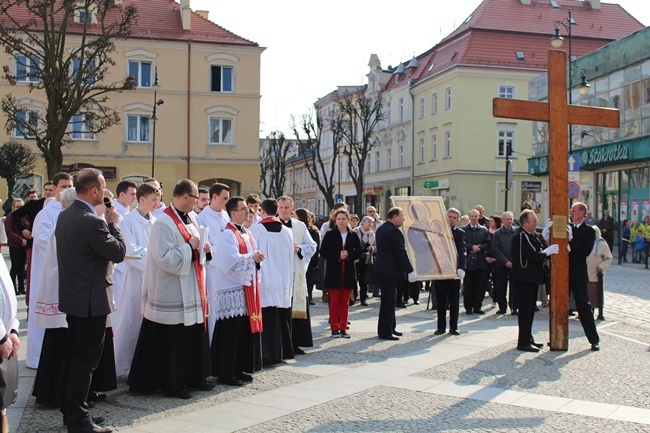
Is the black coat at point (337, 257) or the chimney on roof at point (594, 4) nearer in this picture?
the black coat at point (337, 257)

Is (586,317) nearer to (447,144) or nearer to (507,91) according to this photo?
(507,91)

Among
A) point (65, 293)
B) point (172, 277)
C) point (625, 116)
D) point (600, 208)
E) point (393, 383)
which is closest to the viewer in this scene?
point (65, 293)

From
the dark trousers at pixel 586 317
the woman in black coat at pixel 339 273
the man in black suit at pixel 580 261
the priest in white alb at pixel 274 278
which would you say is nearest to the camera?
the priest in white alb at pixel 274 278

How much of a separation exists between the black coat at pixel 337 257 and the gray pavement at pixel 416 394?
873mm

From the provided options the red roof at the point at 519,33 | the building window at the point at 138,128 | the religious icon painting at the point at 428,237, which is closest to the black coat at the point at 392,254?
the religious icon painting at the point at 428,237

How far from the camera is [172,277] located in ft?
24.3

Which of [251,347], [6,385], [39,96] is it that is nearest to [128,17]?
[39,96]

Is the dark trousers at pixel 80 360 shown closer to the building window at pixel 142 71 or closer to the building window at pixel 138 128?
the building window at pixel 138 128

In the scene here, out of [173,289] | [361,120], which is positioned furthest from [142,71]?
[173,289]

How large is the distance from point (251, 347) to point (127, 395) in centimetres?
140

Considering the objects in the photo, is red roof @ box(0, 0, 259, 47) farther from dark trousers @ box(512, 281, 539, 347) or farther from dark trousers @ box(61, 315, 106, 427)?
dark trousers @ box(61, 315, 106, 427)

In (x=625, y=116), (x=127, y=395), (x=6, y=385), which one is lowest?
(x=127, y=395)

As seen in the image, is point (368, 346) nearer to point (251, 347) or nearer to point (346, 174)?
point (251, 347)

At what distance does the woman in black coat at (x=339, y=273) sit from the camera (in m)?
11.8
